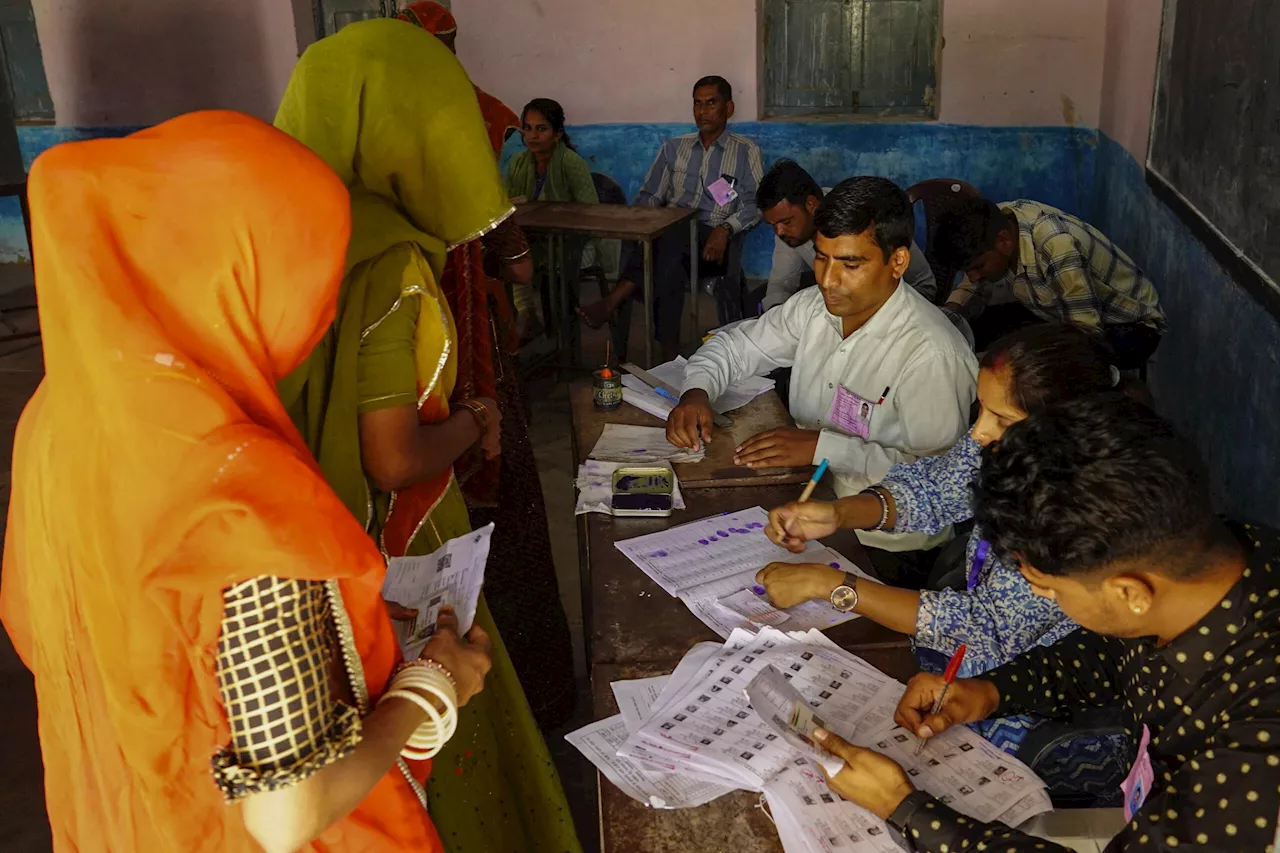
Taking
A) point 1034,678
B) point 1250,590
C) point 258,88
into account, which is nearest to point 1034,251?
point 1034,678

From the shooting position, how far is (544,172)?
565 centimetres

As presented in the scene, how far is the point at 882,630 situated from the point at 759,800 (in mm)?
457

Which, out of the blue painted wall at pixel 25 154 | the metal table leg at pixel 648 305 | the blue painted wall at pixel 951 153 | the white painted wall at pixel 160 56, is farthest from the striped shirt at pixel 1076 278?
the blue painted wall at pixel 25 154

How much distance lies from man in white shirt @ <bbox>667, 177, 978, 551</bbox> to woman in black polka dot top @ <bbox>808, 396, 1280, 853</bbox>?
108cm

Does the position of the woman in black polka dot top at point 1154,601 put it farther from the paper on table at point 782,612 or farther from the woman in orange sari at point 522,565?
the woman in orange sari at point 522,565

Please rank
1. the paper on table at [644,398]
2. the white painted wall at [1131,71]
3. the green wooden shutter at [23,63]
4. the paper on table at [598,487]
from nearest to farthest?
the paper on table at [598,487] < the paper on table at [644,398] < the white painted wall at [1131,71] < the green wooden shutter at [23,63]

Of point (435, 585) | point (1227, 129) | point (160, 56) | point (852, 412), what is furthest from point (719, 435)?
point (160, 56)

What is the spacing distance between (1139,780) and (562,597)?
232 cm

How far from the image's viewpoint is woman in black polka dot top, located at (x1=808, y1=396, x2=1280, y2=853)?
3.47 feet

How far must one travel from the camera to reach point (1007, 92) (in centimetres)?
608

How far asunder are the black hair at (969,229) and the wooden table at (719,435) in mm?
1446

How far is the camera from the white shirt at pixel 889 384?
2336 millimetres

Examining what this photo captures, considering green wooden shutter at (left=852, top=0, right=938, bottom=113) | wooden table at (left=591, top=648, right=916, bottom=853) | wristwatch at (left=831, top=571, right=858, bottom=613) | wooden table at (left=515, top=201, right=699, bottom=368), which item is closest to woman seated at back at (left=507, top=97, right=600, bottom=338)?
wooden table at (left=515, top=201, right=699, bottom=368)

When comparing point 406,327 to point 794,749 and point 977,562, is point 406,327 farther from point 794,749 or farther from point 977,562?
point 977,562
